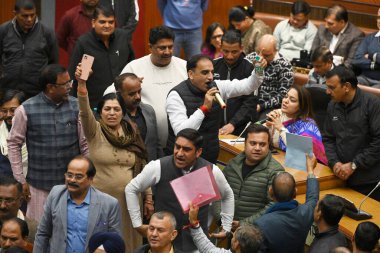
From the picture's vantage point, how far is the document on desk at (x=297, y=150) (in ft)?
18.2

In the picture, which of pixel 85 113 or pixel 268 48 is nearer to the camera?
pixel 85 113

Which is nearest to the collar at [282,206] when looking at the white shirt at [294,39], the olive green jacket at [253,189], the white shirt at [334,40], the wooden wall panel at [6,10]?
the olive green jacket at [253,189]

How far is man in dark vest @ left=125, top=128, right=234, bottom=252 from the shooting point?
5.31m

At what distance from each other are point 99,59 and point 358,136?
2.16 m

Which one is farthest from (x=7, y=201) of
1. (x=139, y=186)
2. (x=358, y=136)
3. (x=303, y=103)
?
(x=358, y=136)

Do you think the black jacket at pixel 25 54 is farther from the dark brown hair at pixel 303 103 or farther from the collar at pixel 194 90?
the dark brown hair at pixel 303 103

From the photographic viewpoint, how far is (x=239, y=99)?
23.5 ft

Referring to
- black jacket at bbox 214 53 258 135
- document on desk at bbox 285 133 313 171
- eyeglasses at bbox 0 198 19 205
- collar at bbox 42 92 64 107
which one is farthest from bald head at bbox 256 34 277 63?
eyeglasses at bbox 0 198 19 205

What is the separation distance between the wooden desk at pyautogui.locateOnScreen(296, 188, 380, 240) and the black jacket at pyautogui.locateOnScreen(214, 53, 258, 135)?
119cm

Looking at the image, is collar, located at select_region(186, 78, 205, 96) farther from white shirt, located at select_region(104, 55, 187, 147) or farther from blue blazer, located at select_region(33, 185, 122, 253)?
blue blazer, located at select_region(33, 185, 122, 253)

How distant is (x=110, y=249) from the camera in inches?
187

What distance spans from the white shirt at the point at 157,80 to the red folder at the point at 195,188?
1266 mm

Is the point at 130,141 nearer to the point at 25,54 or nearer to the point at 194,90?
the point at 194,90

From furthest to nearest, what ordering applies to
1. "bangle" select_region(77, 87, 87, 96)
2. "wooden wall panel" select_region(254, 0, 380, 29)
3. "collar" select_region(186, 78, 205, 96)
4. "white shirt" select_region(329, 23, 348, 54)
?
"wooden wall panel" select_region(254, 0, 380, 29), "white shirt" select_region(329, 23, 348, 54), "collar" select_region(186, 78, 205, 96), "bangle" select_region(77, 87, 87, 96)
